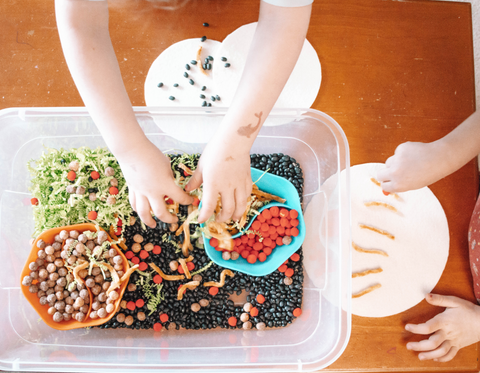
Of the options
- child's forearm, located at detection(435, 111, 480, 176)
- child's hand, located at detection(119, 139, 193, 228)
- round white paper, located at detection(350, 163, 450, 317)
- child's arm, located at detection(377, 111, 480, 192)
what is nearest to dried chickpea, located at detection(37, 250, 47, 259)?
child's hand, located at detection(119, 139, 193, 228)

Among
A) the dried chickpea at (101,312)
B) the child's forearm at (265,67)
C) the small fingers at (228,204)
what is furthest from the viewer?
the dried chickpea at (101,312)

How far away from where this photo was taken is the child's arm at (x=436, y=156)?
0.98 m

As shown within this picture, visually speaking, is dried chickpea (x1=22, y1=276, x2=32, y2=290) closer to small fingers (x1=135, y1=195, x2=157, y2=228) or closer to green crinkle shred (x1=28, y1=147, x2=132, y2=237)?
green crinkle shred (x1=28, y1=147, x2=132, y2=237)

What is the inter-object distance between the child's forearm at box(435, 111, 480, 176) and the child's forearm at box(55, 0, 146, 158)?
86cm

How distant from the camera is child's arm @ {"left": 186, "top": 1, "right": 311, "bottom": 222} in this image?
2.06ft

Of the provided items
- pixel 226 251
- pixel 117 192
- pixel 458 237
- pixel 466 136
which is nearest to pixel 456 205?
pixel 458 237

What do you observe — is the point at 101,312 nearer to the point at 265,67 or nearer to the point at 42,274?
the point at 42,274

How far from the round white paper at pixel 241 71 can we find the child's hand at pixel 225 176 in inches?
18.2

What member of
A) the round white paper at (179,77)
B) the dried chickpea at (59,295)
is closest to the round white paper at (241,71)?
the round white paper at (179,77)

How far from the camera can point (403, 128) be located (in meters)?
1.15

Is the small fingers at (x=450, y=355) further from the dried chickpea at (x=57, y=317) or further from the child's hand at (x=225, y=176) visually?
the dried chickpea at (x=57, y=317)

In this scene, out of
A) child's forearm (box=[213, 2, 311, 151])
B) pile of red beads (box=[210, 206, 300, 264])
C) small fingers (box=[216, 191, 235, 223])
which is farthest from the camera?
pile of red beads (box=[210, 206, 300, 264])

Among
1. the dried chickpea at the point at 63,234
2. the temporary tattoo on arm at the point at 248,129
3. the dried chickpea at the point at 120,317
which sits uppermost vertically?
the temporary tattoo on arm at the point at 248,129

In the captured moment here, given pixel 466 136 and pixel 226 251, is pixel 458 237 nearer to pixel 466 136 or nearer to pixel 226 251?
pixel 466 136
